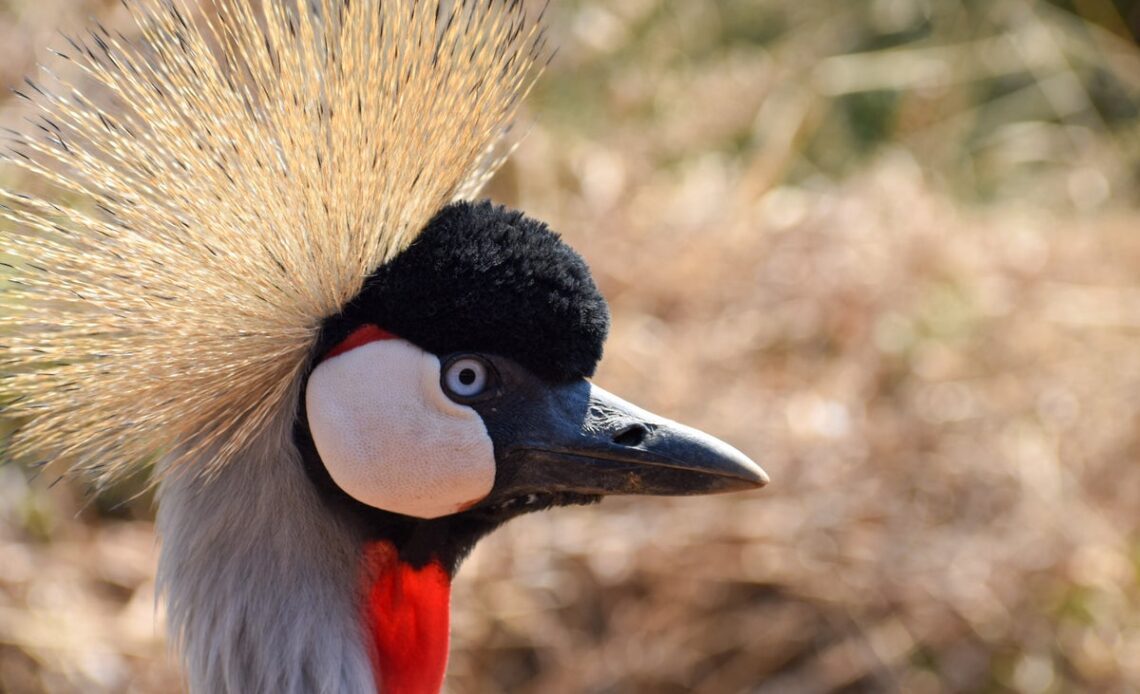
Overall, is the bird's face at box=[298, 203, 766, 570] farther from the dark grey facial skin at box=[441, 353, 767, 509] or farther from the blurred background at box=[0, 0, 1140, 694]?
the blurred background at box=[0, 0, 1140, 694]

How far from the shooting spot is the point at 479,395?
980mm

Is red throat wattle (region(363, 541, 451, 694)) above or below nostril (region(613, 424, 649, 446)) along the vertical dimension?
below

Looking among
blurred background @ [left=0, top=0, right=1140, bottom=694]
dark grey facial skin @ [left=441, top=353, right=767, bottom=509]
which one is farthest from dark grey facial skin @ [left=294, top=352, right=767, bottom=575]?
blurred background @ [left=0, top=0, right=1140, bottom=694]

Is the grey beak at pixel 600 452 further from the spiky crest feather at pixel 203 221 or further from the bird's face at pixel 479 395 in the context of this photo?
the spiky crest feather at pixel 203 221

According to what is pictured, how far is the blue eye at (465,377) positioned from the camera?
97 centimetres

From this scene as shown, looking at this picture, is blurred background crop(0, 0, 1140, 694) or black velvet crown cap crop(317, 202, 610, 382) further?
blurred background crop(0, 0, 1140, 694)

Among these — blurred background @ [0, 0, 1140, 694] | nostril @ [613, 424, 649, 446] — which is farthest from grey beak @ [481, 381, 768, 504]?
blurred background @ [0, 0, 1140, 694]

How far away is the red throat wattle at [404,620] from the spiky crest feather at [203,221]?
163 millimetres

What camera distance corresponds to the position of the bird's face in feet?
3.13

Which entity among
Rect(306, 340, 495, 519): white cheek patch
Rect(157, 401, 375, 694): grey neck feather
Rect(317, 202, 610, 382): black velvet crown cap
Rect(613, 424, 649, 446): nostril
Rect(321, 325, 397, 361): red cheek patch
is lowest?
Rect(157, 401, 375, 694): grey neck feather

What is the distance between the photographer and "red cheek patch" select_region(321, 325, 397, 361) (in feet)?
3.20

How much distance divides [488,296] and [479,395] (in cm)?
8

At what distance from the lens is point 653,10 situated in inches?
126

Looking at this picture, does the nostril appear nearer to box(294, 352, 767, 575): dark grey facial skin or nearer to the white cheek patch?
box(294, 352, 767, 575): dark grey facial skin
